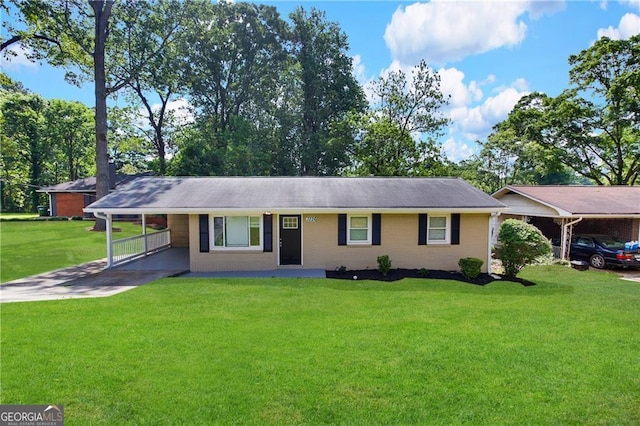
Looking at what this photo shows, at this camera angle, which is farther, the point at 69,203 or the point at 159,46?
the point at 69,203

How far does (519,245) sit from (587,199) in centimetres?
884

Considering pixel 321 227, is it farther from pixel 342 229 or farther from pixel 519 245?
pixel 519 245

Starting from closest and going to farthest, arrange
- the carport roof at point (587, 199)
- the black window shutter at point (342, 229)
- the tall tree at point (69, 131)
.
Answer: the black window shutter at point (342, 229) < the carport roof at point (587, 199) < the tall tree at point (69, 131)

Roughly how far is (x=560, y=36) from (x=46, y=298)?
62.5 ft

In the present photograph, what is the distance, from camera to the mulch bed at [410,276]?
1160 cm

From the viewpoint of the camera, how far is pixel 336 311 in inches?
304

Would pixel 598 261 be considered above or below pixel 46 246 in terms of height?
below

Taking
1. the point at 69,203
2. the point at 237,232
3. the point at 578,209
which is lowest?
the point at 237,232

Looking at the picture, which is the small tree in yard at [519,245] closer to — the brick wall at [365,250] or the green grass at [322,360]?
the brick wall at [365,250]

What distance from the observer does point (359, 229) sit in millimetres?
12852

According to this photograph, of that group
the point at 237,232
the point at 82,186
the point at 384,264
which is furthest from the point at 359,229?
the point at 82,186

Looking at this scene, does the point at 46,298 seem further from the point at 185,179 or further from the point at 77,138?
the point at 77,138

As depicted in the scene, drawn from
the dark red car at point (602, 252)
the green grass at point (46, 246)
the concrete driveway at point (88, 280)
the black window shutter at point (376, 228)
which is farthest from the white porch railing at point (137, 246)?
the dark red car at point (602, 252)

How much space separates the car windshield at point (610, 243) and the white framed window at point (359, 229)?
35.4 feet
